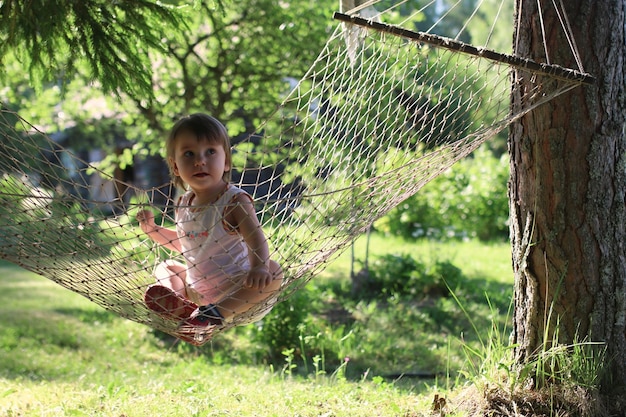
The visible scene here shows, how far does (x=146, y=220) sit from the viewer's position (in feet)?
7.23

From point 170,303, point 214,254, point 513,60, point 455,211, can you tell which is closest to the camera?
point 513,60

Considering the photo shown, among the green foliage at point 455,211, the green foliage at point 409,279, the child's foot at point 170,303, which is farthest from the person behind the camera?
the green foliage at point 455,211

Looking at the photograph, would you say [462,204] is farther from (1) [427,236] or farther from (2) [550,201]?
(2) [550,201]

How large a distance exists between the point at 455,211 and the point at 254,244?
5524 mm

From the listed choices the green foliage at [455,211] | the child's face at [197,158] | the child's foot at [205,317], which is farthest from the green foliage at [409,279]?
the child's foot at [205,317]

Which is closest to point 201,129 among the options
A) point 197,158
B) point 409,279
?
point 197,158

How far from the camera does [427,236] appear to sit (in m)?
6.85

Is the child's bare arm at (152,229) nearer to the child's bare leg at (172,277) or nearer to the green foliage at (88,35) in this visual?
the child's bare leg at (172,277)

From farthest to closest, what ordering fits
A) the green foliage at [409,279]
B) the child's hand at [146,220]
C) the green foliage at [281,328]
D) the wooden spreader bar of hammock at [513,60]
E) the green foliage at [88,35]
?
the green foliage at [409,279]
the green foliage at [281,328]
the green foliage at [88,35]
the child's hand at [146,220]
the wooden spreader bar of hammock at [513,60]

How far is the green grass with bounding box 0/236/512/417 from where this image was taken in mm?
2453

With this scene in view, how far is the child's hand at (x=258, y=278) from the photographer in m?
1.88

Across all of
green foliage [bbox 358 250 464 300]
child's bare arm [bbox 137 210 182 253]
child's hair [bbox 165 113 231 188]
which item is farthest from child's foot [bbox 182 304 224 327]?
green foliage [bbox 358 250 464 300]

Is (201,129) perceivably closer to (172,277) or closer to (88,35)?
(172,277)

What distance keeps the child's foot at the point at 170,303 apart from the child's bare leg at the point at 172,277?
0.13 ft
